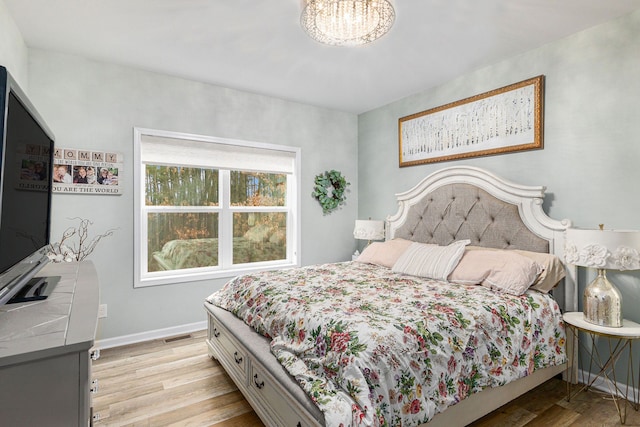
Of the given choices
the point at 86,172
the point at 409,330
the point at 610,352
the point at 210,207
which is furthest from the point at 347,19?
the point at 610,352

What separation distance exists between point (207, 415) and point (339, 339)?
1127 mm

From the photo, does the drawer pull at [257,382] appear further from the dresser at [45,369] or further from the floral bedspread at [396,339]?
the dresser at [45,369]

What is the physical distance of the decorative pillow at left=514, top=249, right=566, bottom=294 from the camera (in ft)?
7.36

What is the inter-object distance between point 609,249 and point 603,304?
14.0 inches

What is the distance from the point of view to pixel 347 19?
190cm

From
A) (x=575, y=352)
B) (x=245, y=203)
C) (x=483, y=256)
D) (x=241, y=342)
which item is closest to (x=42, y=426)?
(x=241, y=342)

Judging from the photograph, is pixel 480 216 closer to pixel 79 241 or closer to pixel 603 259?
pixel 603 259

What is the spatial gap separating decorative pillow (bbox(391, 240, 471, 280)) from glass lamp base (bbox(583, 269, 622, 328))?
827mm

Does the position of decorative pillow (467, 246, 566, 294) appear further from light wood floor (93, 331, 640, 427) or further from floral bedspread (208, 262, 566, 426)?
light wood floor (93, 331, 640, 427)

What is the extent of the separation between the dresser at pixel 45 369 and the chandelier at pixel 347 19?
188 centimetres

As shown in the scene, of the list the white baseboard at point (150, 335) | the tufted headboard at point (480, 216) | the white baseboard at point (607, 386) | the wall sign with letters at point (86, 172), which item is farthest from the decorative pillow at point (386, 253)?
the wall sign with letters at point (86, 172)

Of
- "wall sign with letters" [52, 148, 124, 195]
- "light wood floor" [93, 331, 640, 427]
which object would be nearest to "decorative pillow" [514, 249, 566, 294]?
"light wood floor" [93, 331, 640, 427]

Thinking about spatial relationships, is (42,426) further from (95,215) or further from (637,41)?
(637,41)

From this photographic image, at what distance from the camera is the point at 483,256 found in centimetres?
246
